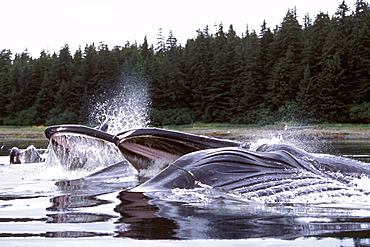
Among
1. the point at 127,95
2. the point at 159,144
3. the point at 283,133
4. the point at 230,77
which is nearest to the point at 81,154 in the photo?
the point at 159,144

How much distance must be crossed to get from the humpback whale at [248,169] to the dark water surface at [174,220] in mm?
176

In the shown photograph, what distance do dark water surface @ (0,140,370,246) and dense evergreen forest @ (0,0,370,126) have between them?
44.4 m

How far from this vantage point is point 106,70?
223 feet

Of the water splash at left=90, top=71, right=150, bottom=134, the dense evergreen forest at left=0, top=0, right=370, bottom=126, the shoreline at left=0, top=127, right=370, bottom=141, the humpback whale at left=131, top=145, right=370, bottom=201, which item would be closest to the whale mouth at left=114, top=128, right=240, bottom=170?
the humpback whale at left=131, top=145, right=370, bottom=201

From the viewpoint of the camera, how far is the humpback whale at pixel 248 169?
4809 millimetres

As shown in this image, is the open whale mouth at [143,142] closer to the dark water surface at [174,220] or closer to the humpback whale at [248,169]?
the humpback whale at [248,169]

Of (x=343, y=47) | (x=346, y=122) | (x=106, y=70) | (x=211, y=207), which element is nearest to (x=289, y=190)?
(x=211, y=207)

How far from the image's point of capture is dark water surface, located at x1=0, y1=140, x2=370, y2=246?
10.3 ft

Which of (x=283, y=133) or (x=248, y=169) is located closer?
(x=248, y=169)

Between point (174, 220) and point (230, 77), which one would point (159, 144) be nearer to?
point (174, 220)

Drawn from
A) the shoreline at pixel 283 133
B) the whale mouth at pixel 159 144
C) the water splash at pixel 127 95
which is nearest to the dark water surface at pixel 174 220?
the whale mouth at pixel 159 144

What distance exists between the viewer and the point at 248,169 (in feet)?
16.3

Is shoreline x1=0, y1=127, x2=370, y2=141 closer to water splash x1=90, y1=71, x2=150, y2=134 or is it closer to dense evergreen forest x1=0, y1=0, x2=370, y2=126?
dense evergreen forest x1=0, y1=0, x2=370, y2=126

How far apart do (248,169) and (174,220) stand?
4.53 ft
